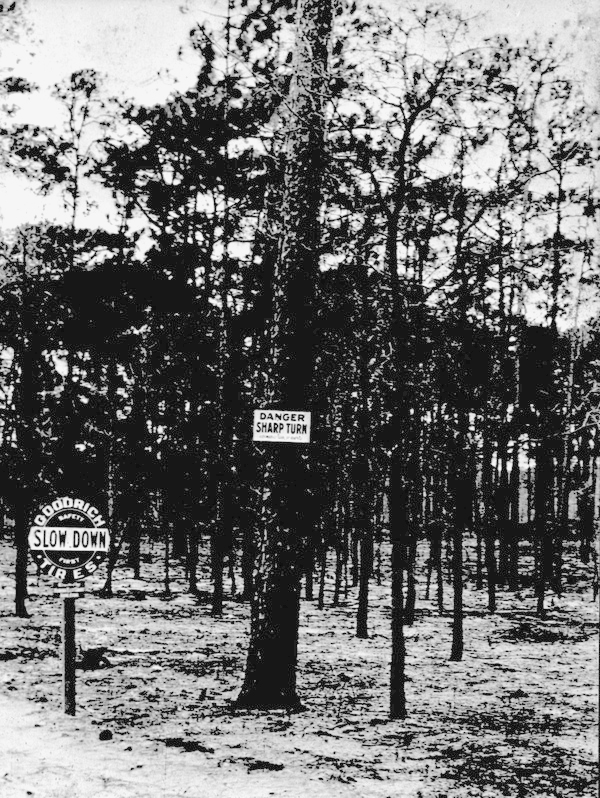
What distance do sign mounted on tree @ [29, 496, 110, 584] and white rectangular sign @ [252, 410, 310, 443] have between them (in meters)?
2.05

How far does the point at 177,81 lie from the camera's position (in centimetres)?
1870

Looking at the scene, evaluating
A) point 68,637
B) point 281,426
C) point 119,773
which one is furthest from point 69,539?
point 281,426

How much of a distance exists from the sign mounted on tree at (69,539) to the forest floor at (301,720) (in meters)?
1.59

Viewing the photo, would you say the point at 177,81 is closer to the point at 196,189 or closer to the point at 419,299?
Result: the point at 196,189

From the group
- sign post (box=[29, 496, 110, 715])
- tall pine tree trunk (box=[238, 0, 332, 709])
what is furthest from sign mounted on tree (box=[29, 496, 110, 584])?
tall pine tree trunk (box=[238, 0, 332, 709])

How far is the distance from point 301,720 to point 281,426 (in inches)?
128

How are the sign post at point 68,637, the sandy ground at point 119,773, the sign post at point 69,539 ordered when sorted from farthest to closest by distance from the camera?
the sign post at point 68,637
the sign post at point 69,539
the sandy ground at point 119,773

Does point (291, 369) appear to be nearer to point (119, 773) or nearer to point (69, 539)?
point (69, 539)

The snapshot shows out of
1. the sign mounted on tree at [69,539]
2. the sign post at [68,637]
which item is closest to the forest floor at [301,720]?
the sign post at [68,637]

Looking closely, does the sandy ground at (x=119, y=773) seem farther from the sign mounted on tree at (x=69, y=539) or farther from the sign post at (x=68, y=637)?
the sign mounted on tree at (x=69, y=539)

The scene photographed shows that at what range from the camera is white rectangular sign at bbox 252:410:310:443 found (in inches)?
343

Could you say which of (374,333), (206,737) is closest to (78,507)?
(206,737)

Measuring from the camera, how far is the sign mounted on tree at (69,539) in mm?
7586

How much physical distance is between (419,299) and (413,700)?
5.75 meters
